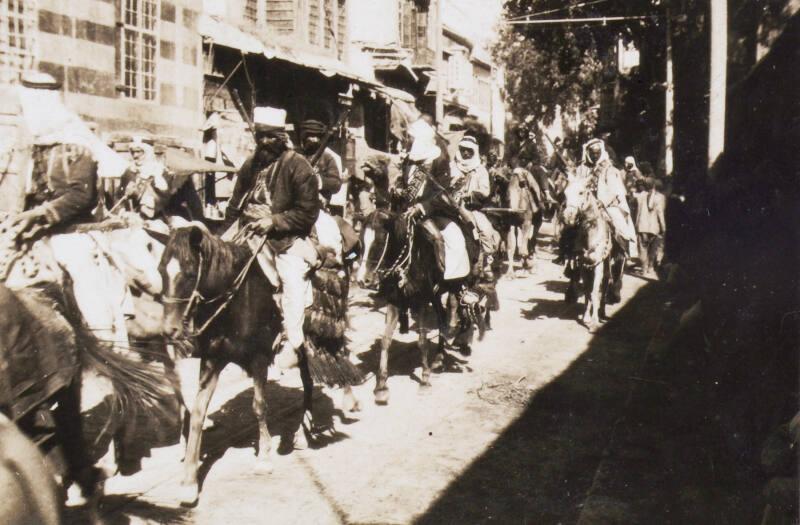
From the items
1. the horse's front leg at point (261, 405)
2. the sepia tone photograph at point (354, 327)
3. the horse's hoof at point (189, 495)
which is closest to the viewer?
the sepia tone photograph at point (354, 327)

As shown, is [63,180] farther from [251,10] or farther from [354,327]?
[251,10]

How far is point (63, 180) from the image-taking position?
561 cm

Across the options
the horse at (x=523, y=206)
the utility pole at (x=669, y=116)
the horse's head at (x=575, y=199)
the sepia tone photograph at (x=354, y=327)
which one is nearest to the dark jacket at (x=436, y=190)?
the sepia tone photograph at (x=354, y=327)

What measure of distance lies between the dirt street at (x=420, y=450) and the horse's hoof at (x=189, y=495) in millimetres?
52

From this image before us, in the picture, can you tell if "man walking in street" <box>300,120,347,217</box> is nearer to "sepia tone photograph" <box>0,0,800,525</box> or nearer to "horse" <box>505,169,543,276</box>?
"sepia tone photograph" <box>0,0,800,525</box>

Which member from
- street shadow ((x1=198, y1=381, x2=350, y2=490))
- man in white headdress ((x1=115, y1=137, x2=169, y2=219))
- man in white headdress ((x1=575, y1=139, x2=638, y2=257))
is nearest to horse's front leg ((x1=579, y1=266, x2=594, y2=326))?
man in white headdress ((x1=575, y1=139, x2=638, y2=257))

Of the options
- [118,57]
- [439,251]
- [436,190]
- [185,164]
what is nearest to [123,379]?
[439,251]

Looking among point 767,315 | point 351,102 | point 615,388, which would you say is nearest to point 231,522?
point 767,315

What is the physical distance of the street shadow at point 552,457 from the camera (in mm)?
5891

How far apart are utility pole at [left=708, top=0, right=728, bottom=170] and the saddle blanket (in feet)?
19.1

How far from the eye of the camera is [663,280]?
56.6 ft

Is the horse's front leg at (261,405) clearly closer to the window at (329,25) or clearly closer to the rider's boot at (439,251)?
the rider's boot at (439,251)

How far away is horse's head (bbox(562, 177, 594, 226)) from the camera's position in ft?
42.5

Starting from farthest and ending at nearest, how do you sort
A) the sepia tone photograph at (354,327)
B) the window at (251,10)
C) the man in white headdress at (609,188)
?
the window at (251,10), the man in white headdress at (609,188), the sepia tone photograph at (354,327)
